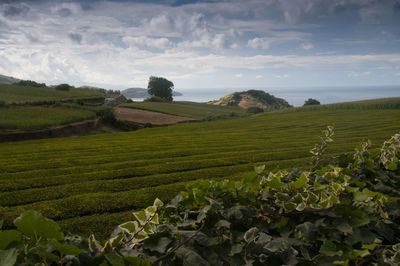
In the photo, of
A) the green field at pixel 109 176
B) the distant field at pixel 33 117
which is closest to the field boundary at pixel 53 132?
the distant field at pixel 33 117

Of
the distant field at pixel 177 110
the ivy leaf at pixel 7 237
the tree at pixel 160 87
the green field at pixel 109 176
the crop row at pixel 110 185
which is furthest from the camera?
the tree at pixel 160 87

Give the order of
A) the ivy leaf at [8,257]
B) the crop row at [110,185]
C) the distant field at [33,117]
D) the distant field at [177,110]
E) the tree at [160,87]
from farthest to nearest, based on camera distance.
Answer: the tree at [160,87]
the distant field at [177,110]
the distant field at [33,117]
the crop row at [110,185]
the ivy leaf at [8,257]

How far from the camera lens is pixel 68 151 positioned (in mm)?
12102

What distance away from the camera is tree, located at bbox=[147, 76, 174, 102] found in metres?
69.3

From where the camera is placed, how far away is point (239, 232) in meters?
1.55

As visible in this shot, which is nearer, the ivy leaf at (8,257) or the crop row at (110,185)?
the ivy leaf at (8,257)

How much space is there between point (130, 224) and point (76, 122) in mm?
24466

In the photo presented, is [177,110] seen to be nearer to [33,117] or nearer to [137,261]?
[33,117]

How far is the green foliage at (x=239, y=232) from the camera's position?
105cm

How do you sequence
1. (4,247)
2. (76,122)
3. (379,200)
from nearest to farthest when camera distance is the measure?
(4,247)
(379,200)
(76,122)

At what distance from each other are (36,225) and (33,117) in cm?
2594

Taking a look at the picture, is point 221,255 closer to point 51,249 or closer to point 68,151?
point 51,249

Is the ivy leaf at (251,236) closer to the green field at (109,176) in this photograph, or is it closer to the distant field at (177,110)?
the green field at (109,176)

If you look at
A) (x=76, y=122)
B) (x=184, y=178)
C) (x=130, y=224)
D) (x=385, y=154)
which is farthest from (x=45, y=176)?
(x=76, y=122)
